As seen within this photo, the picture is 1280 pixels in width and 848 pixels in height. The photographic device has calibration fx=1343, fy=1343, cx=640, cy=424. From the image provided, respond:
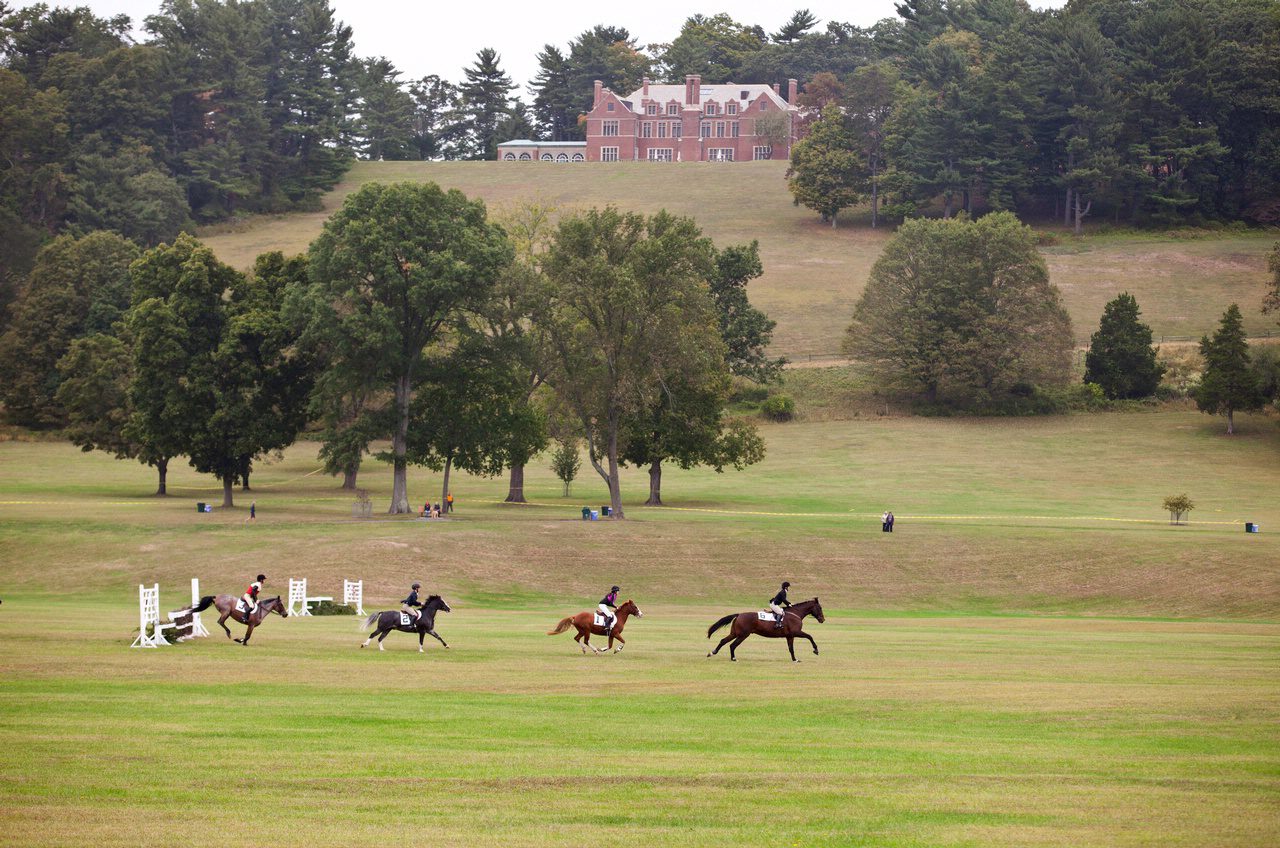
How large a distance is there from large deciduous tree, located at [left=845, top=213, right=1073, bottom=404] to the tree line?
3389cm

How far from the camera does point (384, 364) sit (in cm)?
6450

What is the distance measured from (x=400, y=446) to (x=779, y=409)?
45.7m

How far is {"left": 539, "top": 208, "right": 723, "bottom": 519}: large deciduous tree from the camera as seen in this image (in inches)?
2498

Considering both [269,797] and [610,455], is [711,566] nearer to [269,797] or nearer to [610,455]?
[610,455]

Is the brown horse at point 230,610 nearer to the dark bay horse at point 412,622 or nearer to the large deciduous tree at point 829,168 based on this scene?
the dark bay horse at point 412,622

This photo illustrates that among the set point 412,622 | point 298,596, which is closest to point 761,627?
point 412,622

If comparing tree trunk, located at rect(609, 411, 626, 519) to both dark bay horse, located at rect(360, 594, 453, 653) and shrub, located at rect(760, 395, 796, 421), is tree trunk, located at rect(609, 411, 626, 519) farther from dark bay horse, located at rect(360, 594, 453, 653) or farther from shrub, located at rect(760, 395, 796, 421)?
shrub, located at rect(760, 395, 796, 421)

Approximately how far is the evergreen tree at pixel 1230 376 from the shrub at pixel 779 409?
98.8ft

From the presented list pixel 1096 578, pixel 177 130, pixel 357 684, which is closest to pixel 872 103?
pixel 177 130

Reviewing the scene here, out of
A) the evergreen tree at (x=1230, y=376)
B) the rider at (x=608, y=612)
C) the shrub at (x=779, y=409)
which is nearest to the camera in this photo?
the rider at (x=608, y=612)

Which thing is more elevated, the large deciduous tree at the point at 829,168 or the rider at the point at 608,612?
the large deciduous tree at the point at 829,168

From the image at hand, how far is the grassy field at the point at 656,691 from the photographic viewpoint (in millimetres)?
15109

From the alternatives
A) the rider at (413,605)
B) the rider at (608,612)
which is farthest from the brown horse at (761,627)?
the rider at (413,605)

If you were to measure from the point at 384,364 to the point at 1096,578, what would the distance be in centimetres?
3375
